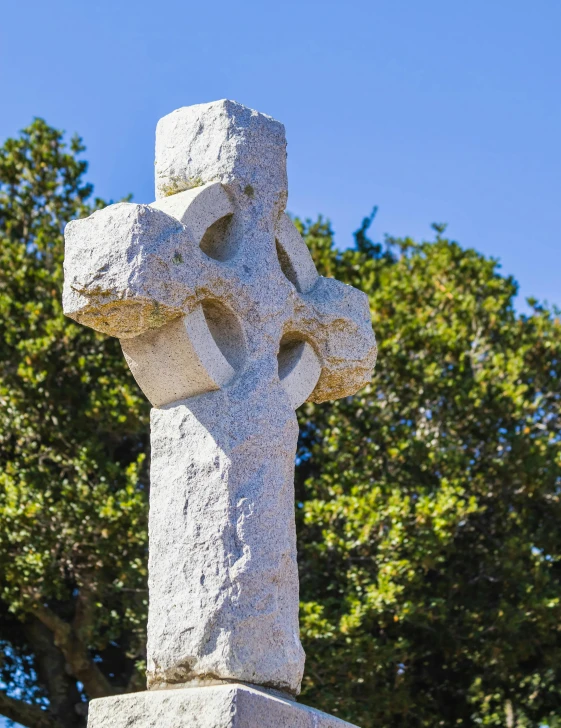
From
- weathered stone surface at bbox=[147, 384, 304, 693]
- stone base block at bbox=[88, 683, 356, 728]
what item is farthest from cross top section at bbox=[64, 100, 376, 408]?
stone base block at bbox=[88, 683, 356, 728]

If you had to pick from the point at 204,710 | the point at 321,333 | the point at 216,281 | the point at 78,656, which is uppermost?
the point at 78,656

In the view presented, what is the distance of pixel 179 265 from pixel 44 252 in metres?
9.25

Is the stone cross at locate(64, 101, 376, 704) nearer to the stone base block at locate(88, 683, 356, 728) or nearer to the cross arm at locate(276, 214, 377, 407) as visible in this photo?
the cross arm at locate(276, 214, 377, 407)

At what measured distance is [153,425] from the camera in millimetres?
3900

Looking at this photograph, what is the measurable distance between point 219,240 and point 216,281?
1.24 ft

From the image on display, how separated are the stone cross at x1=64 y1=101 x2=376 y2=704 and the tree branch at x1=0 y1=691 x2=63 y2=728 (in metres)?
8.58

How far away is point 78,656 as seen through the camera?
11.7 meters

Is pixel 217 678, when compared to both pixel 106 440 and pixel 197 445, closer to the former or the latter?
pixel 197 445

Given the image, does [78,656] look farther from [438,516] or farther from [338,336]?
[338,336]

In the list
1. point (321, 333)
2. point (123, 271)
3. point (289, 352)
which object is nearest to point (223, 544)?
point (123, 271)

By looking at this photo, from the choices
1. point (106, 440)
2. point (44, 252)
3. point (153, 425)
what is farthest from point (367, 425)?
point (153, 425)

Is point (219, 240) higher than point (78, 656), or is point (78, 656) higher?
point (78, 656)

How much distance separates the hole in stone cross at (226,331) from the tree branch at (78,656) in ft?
27.3

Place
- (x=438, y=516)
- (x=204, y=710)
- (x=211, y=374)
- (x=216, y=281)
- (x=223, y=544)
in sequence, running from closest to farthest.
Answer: (x=204, y=710) < (x=223, y=544) < (x=211, y=374) < (x=216, y=281) < (x=438, y=516)
